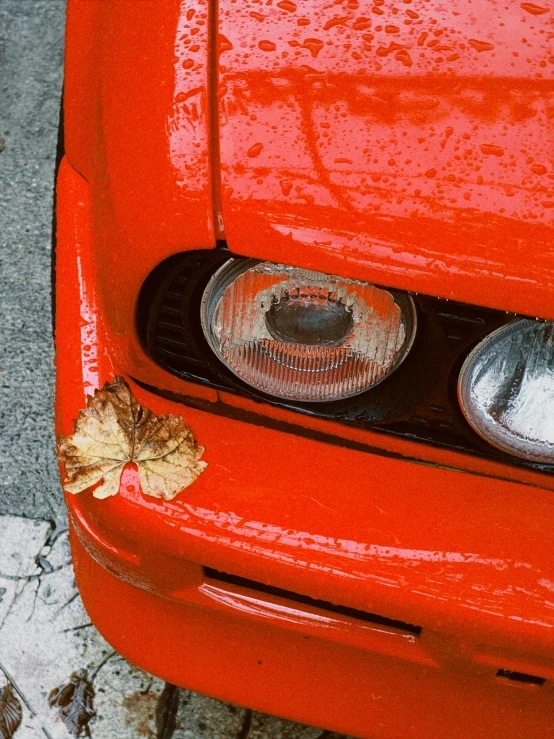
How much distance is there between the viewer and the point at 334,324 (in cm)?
118

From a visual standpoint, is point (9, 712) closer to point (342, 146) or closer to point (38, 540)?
point (38, 540)

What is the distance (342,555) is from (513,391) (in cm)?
37

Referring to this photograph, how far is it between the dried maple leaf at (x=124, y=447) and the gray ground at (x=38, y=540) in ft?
2.78

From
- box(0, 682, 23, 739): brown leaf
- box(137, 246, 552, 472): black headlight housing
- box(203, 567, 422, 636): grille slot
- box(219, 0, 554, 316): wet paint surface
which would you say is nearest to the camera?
box(219, 0, 554, 316): wet paint surface

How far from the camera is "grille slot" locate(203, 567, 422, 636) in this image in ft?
4.42

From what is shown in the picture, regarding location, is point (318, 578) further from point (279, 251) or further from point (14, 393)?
point (14, 393)

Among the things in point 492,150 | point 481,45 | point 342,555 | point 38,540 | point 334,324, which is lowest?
point 38,540

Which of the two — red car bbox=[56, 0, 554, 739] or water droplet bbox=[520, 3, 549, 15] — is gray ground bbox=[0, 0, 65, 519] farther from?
water droplet bbox=[520, 3, 549, 15]

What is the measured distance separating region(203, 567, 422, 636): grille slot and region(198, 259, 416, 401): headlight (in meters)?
0.37

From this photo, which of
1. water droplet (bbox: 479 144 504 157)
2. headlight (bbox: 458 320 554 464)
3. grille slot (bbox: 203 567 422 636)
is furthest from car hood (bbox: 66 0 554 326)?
grille slot (bbox: 203 567 422 636)

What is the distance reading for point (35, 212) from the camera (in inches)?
109

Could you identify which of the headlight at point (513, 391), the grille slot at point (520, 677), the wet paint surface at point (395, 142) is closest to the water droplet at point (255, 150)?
the wet paint surface at point (395, 142)

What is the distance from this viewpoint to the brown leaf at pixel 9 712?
184 cm

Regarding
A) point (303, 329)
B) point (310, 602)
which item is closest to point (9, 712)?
point (310, 602)
